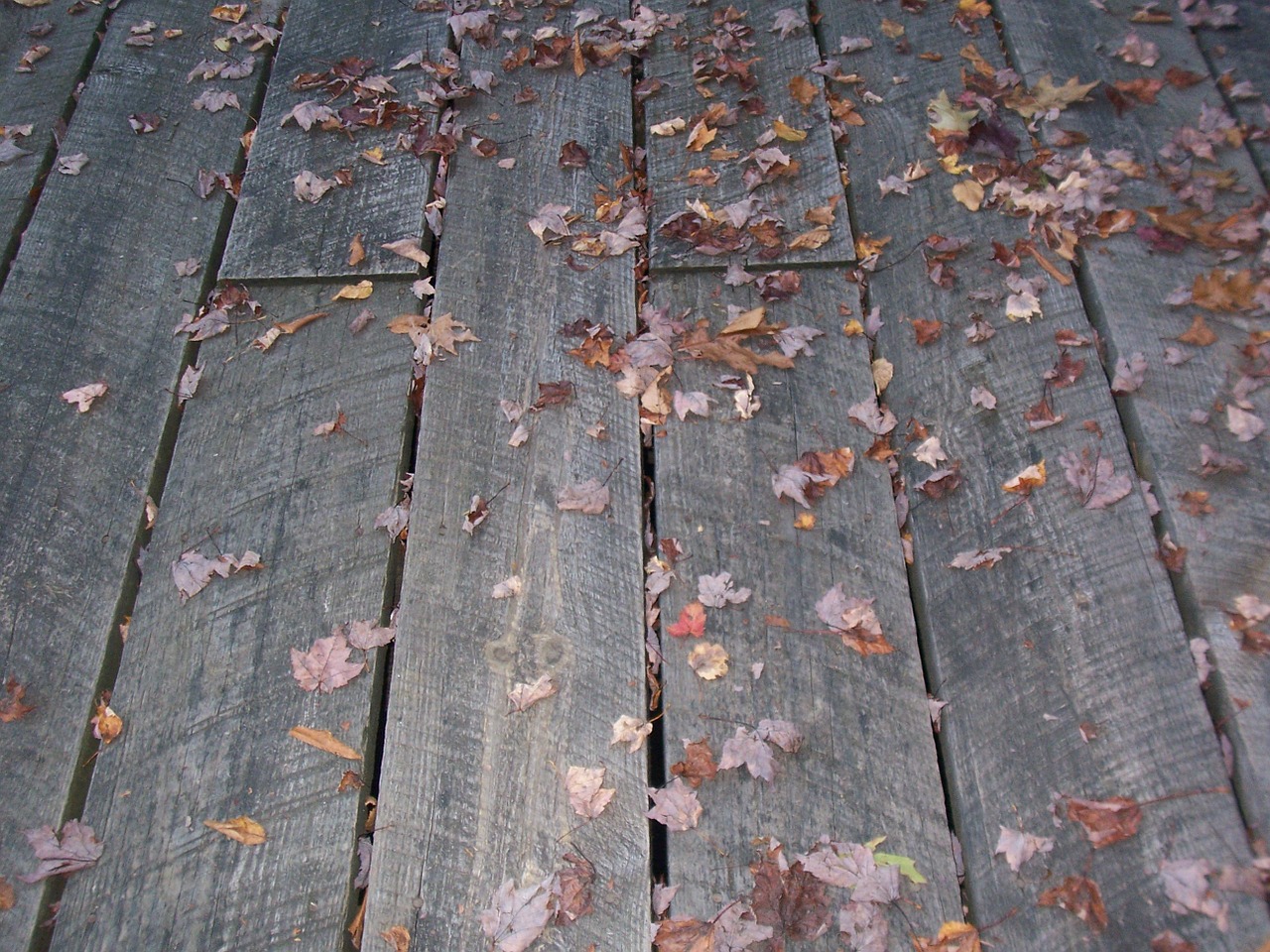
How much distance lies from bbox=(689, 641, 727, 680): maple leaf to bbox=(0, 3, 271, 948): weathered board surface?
1.22 meters

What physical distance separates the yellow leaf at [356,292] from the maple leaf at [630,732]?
1.28 metres

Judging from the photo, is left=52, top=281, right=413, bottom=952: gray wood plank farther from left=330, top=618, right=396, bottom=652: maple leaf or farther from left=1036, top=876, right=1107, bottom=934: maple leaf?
left=1036, top=876, right=1107, bottom=934: maple leaf

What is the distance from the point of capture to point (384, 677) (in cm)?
202

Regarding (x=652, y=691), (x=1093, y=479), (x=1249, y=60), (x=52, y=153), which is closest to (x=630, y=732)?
(x=652, y=691)

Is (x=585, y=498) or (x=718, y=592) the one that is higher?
(x=585, y=498)

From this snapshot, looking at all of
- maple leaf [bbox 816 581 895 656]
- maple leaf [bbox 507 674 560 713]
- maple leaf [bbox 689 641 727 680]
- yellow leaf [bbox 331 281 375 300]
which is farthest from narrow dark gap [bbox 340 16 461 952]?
maple leaf [bbox 816 581 895 656]

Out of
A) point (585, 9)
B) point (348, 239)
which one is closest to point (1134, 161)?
point (585, 9)

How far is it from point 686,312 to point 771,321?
21 centimetres

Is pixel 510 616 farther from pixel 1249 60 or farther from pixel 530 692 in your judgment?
pixel 1249 60

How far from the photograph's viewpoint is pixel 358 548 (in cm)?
215

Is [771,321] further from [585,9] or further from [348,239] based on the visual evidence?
[585,9]

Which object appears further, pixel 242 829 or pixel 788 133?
pixel 788 133

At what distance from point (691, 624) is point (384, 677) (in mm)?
623

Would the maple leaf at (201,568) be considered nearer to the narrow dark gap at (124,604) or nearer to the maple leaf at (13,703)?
the narrow dark gap at (124,604)
